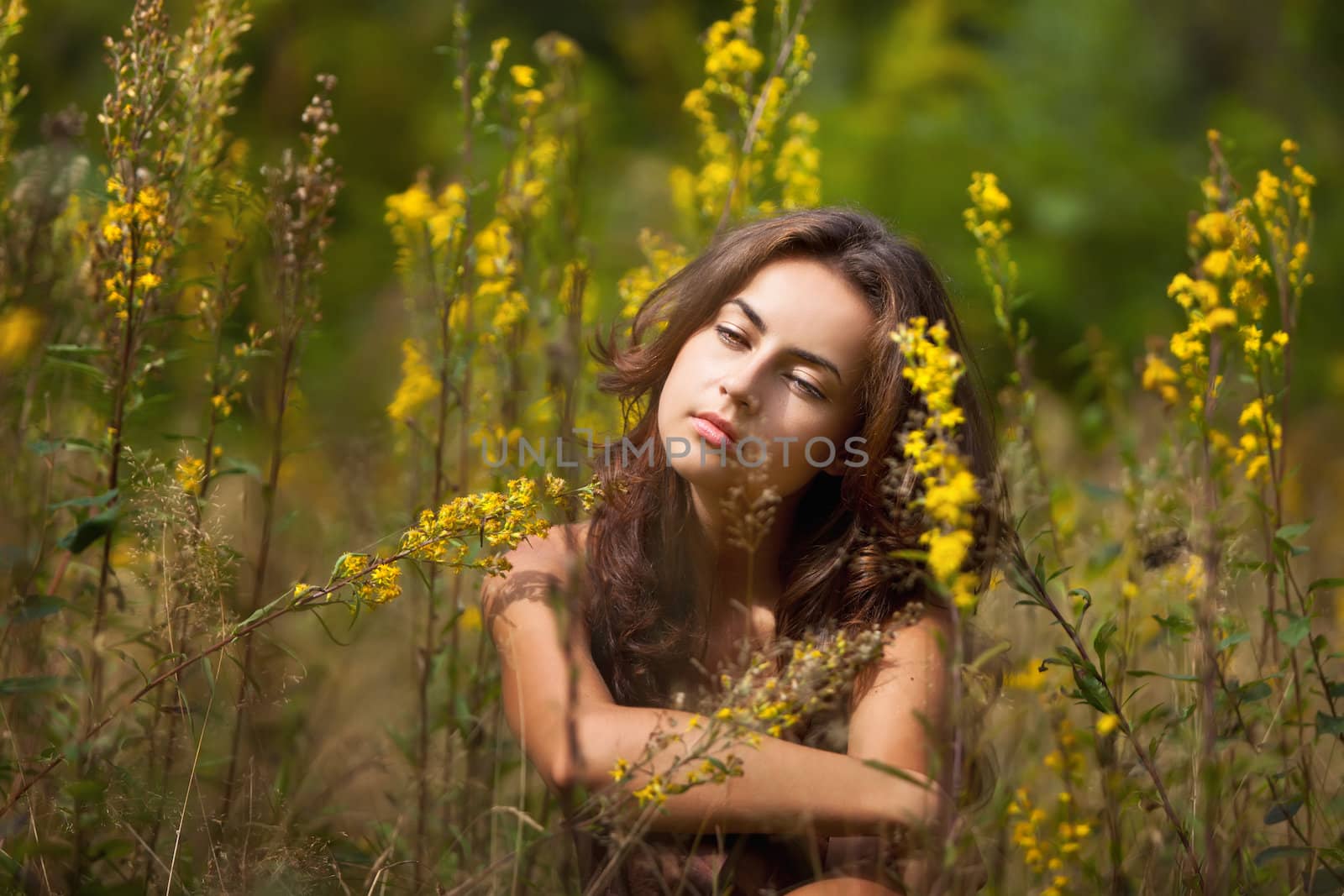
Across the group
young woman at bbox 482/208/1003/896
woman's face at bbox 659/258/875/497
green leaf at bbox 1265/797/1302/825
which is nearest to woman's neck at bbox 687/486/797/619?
young woman at bbox 482/208/1003/896

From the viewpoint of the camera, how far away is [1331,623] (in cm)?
375

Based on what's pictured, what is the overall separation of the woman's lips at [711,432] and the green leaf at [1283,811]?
105cm

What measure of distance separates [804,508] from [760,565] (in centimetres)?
15

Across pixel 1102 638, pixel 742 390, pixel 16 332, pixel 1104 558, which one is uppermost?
pixel 16 332

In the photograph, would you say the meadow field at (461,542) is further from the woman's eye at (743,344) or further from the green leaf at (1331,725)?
the woman's eye at (743,344)

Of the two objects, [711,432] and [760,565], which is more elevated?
[711,432]

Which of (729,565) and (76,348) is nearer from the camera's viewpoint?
(76,348)

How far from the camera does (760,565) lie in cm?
234

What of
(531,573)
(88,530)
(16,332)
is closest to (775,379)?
(531,573)

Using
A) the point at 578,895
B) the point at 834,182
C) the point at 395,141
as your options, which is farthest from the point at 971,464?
the point at 395,141

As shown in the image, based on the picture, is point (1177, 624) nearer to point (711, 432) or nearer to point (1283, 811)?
point (1283, 811)

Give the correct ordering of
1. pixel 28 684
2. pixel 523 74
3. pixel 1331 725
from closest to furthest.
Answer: pixel 28 684 < pixel 1331 725 < pixel 523 74

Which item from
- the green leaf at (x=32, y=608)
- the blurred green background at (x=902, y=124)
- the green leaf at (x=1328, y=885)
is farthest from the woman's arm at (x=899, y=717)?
the blurred green background at (x=902, y=124)

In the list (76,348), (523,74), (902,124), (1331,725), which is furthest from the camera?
(902,124)
